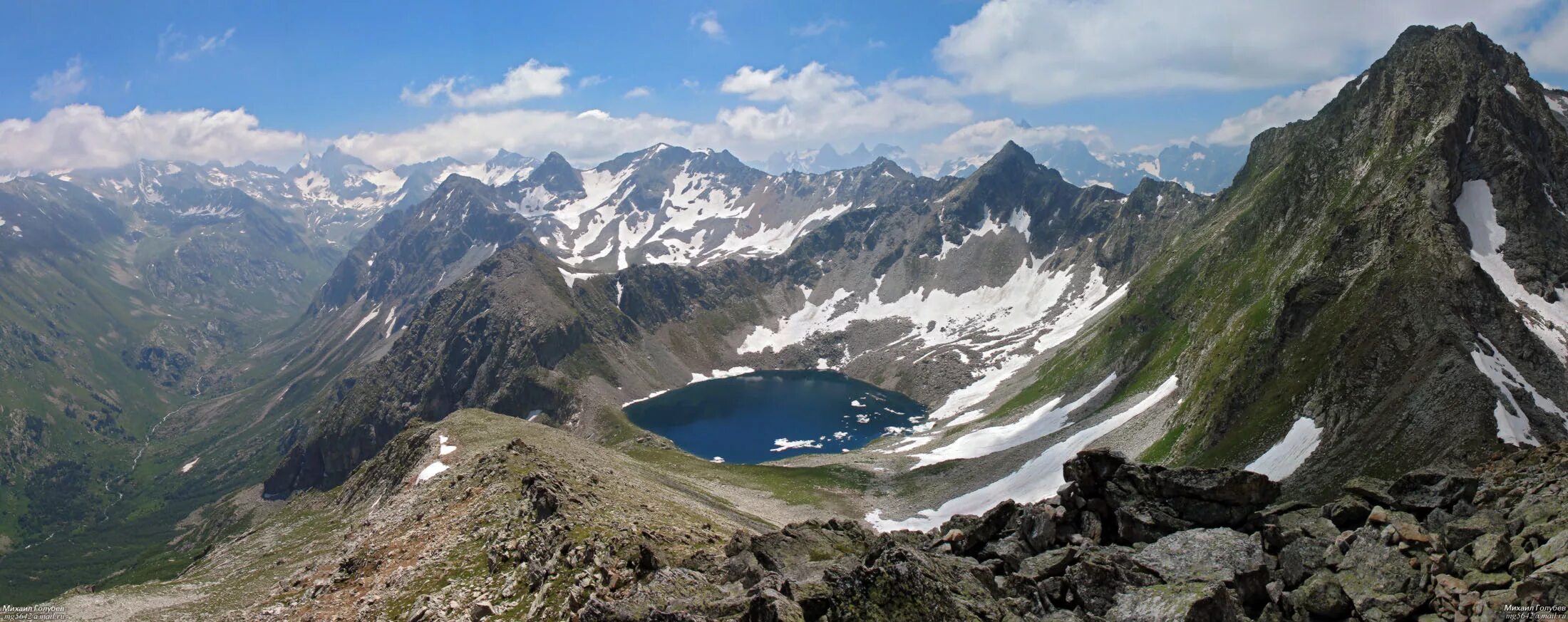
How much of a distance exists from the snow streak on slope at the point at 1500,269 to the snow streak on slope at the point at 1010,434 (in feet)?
169

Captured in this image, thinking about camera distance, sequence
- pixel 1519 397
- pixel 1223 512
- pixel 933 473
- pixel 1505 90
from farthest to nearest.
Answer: pixel 933 473 < pixel 1505 90 < pixel 1519 397 < pixel 1223 512

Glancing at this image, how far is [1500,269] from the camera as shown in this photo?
71.7 metres

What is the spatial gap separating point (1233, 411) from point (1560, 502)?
51642 millimetres

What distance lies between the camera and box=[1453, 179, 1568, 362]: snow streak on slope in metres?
62.8

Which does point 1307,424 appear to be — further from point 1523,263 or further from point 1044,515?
point 1044,515

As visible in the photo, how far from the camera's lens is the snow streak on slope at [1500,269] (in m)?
62.8

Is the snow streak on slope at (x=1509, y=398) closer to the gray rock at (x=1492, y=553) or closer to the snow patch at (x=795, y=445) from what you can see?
the gray rock at (x=1492, y=553)

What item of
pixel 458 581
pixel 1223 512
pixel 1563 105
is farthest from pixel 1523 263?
pixel 458 581

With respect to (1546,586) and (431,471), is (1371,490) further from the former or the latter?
(431,471)

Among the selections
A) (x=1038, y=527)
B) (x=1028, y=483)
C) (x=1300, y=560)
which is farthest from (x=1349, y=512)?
(x=1028, y=483)

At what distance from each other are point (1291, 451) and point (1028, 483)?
32229 millimetres

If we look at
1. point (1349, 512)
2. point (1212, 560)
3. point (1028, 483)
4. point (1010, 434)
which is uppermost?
point (1212, 560)

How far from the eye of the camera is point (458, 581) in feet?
109

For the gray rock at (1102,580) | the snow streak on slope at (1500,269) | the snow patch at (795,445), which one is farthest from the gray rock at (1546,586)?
the snow patch at (795,445)
